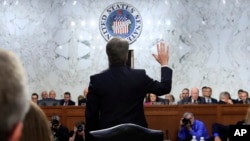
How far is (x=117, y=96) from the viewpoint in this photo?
2857 mm

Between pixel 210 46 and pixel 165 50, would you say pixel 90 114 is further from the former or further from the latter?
pixel 210 46

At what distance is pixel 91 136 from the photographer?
2.17 metres

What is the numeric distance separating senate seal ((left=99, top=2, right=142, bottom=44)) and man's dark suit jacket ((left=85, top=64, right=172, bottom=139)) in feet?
30.2

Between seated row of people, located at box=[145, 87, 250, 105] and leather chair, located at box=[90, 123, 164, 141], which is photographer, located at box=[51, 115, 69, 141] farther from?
leather chair, located at box=[90, 123, 164, 141]

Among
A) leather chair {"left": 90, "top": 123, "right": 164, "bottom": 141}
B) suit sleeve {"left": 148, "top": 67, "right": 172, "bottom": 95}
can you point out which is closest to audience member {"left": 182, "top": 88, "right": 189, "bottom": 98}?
suit sleeve {"left": 148, "top": 67, "right": 172, "bottom": 95}

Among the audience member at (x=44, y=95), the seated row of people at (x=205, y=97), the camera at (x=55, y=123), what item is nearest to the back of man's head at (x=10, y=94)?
the camera at (x=55, y=123)

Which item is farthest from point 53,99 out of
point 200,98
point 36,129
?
point 36,129

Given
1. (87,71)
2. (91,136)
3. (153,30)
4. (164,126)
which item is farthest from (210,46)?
(91,136)

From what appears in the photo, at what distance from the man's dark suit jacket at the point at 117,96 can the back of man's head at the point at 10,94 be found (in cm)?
190

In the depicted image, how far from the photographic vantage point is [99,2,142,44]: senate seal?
12.1 meters

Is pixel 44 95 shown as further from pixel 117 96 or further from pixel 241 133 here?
pixel 241 133

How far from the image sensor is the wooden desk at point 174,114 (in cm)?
834

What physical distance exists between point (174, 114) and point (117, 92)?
5651 millimetres

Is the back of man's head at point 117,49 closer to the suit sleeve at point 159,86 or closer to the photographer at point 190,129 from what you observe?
the suit sleeve at point 159,86
